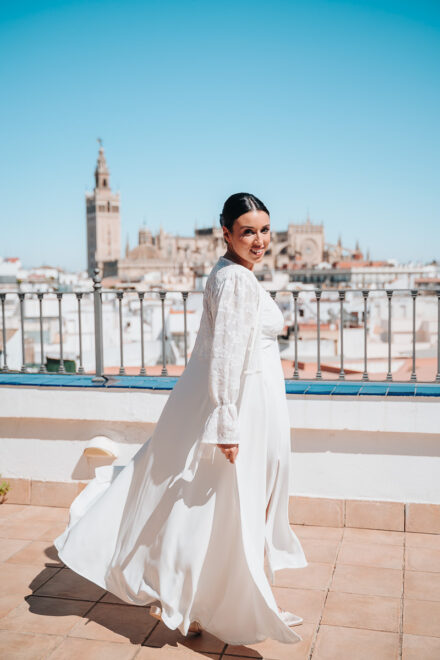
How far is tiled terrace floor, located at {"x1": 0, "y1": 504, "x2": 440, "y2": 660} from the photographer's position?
2332mm

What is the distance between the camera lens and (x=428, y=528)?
3.40 meters

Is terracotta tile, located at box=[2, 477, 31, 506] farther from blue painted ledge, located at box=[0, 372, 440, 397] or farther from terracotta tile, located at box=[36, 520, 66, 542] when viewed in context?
blue painted ledge, located at box=[0, 372, 440, 397]

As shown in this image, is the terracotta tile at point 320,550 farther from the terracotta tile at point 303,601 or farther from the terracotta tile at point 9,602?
the terracotta tile at point 9,602

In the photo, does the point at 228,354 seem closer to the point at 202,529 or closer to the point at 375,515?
the point at 202,529

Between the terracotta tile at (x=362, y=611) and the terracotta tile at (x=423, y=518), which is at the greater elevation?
the terracotta tile at (x=423, y=518)

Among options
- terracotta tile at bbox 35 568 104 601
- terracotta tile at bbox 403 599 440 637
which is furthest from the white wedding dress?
terracotta tile at bbox 403 599 440 637

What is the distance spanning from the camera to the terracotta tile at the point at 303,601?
260 cm

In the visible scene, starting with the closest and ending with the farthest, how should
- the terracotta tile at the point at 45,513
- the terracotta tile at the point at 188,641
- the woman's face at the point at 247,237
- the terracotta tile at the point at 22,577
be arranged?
the woman's face at the point at 247,237 → the terracotta tile at the point at 188,641 → the terracotta tile at the point at 22,577 → the terracotta tile at the point at 45,513

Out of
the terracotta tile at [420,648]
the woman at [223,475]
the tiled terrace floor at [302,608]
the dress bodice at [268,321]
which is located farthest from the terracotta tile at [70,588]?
the dress bodice at [268,321]

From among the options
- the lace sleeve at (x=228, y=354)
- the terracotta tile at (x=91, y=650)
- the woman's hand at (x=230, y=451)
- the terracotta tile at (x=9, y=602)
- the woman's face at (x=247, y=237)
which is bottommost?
the terracotta tile at (x=9, y=602)

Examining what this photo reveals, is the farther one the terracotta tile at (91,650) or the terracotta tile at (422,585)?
the terracotta tile at (422,585)

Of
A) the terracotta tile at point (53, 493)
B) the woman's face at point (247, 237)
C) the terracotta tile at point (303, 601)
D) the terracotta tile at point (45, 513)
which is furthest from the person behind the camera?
the terracotta tile at point (53, 493)

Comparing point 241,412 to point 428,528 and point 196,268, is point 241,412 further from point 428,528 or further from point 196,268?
point 196,268

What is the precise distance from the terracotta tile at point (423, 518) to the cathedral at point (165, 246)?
95162 millimetres
